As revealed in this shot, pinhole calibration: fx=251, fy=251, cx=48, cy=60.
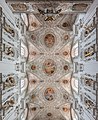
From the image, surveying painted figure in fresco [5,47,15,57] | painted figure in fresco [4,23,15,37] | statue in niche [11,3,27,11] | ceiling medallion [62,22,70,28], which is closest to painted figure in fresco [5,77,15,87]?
painted figure in fresco [5,47,15,57]

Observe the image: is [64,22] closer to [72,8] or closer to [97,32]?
[72,8]

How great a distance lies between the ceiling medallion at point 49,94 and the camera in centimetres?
2981

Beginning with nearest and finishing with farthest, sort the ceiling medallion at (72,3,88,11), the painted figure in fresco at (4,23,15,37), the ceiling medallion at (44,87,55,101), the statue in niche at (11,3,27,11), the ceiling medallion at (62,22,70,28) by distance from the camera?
the painted figure in fresco at (4,23,15,37) < the ceiling medallion at (72,3,88,11) < the statue in niche at (11,3,27,11) < the ceiling medallion at (62,22,70,28) < the ceiling medallion at (44,87,55,101)

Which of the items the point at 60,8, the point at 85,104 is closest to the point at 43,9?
the point at 60,8

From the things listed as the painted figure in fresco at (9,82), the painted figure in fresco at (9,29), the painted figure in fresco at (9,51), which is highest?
the painted figure in fresco at (9,29)

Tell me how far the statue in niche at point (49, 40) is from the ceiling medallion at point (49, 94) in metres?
5.23

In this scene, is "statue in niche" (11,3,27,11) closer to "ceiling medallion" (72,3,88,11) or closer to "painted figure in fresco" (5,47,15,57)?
"painted figure in fresco" (5,47,15,57)

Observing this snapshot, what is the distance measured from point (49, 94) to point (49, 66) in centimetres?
333

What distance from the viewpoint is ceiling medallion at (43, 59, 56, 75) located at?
29.9m

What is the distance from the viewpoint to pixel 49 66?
30.0 meters

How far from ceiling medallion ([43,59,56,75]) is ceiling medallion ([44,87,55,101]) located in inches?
79.8

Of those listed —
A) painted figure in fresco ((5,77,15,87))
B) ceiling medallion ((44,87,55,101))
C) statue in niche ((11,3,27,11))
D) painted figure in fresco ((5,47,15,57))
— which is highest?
statue in niche ((11,3,27,11))

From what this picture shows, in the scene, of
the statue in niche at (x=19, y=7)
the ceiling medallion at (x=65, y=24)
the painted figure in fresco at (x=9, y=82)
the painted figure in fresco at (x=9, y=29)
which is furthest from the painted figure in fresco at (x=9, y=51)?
the ceiling medallion at (x=65, y=24)

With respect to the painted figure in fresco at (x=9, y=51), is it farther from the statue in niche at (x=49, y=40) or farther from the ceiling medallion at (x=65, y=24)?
the statue in niche at (x=49, y=40)
